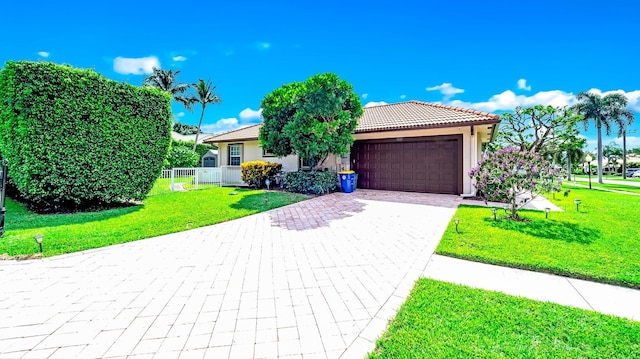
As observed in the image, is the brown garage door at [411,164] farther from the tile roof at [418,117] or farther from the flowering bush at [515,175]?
the flowering bush at [515,175]

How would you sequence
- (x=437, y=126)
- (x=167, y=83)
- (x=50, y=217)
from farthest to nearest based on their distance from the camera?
(x=167, y=83)
(x=437, y=126)
(x=50, y=217)

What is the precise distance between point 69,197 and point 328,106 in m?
8.53

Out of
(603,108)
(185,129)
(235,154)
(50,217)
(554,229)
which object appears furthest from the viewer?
(185,129)

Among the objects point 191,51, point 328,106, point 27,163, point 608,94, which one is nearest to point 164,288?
point 27,163

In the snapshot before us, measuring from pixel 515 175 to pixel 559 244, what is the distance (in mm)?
2008

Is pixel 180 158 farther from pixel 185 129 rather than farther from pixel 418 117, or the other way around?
pixel 185 129

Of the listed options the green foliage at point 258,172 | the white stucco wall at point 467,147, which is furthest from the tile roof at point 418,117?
the green foliage at point 258,172

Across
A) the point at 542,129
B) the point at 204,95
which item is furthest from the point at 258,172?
the point at 204,95

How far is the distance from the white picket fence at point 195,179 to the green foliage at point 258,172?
1908 mm

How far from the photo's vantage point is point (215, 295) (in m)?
2.87

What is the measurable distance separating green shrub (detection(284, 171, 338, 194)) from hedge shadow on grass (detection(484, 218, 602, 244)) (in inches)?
248

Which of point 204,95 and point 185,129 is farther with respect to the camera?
point 185,129

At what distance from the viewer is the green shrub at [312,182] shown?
436 inches

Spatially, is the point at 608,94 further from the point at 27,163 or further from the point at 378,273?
the point at 27,163
